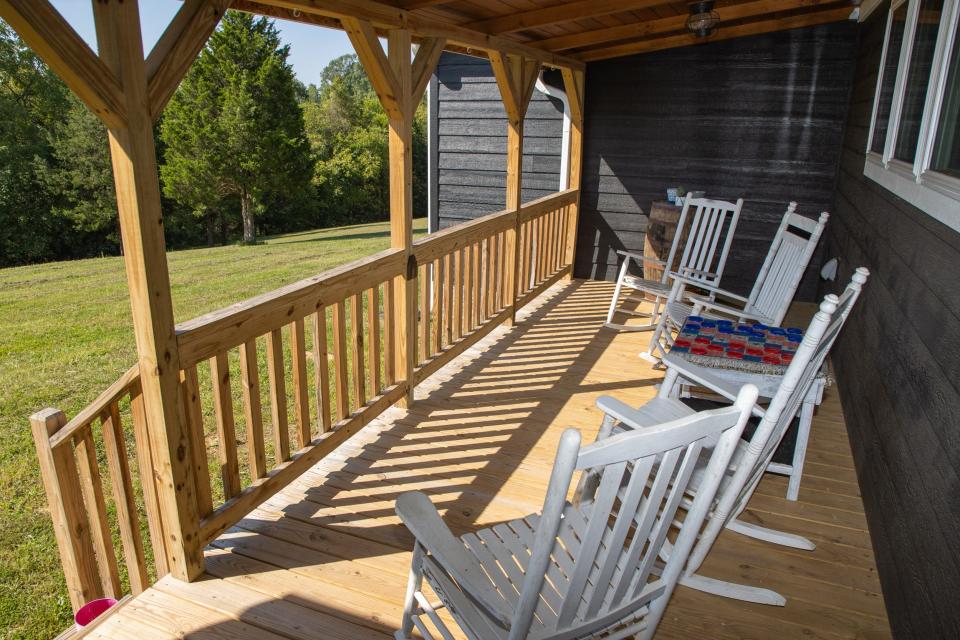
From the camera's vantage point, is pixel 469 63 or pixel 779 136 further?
pixel 469 63

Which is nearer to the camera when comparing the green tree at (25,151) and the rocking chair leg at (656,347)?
the rocking chair leg at (656,347)

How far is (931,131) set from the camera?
2.18 m

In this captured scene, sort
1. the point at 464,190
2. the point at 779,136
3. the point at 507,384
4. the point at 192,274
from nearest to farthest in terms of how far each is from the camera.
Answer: the point at 507,384 → the point at 779,136 → the point at 464,190 → the point at 192,274

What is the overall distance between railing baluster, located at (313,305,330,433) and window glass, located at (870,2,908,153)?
2906 mm

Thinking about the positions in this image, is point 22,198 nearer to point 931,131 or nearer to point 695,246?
point 695,246

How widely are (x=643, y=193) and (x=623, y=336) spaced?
180 cm

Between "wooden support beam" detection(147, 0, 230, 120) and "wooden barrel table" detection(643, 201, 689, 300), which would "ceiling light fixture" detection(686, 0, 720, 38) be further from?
"wooden support beam" detection(147, 0, 230, 120)

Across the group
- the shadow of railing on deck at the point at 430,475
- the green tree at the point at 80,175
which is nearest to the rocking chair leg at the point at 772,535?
the shadow of railing on deck at the point at 430,475

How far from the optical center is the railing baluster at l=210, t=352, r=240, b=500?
2.14 metres

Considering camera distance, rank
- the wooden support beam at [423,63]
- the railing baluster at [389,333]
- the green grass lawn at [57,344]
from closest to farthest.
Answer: the green grass lawn at [57,344] < the wooden support beam at [423,63] < the railing baluster at [389,333]

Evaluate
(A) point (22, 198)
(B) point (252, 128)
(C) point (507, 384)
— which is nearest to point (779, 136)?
(C) point (507, 384)

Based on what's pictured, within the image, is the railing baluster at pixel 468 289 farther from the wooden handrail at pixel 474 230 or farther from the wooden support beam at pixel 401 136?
the wooden support beam at pixel 401 136

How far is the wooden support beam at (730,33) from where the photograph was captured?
4.73 m

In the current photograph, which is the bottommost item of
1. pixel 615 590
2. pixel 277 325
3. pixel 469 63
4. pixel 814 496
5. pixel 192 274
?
pixel 192 274
